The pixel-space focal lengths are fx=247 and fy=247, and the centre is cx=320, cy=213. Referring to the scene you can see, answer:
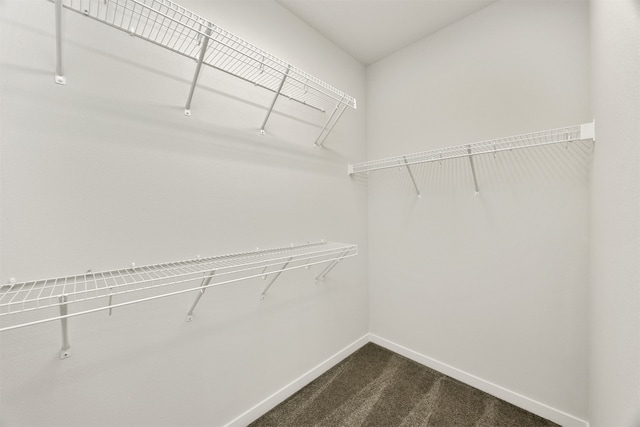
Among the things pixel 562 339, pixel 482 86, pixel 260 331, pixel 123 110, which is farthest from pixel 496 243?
pixel 123 110

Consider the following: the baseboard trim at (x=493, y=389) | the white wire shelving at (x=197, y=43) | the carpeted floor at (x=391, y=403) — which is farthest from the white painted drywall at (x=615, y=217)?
the white wire shelving at (x=197, y=43)

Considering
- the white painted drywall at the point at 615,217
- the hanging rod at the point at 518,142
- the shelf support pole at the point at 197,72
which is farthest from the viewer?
the hanging rod at the point at 518,142

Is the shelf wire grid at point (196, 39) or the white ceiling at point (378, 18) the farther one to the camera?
the white ceiling at point (378, 18)

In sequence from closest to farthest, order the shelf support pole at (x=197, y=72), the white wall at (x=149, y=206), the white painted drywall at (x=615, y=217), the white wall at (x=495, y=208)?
the white painted drywall at (x=615, y=217), the white wall at (x=149, y=206), the shelf support pole at (x=197, y=72), the white wall at (x=495, y=208)

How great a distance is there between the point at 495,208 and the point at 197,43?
76.8 inches

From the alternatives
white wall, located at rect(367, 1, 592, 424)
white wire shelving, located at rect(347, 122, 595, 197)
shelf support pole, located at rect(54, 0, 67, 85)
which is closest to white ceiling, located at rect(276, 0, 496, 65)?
white wall, located at rect(367, 1, 592, 424)

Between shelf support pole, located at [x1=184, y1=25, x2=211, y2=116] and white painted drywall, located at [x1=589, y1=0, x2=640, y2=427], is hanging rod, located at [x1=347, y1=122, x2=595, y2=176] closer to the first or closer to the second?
white painted drywall, located at [x1=589, y1=0, x2=640, y2=427]

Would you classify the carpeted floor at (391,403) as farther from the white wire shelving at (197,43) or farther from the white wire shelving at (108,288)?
the white wire shelving at (197,43)

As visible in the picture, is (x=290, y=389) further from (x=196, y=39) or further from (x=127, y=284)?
(x=196, y=39)

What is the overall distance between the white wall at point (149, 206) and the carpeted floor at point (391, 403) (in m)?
0.19

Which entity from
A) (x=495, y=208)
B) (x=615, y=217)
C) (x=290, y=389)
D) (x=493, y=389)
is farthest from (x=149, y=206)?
(x=493, y=389)

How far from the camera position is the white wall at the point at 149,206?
2.88 ft

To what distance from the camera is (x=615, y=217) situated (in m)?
0.86

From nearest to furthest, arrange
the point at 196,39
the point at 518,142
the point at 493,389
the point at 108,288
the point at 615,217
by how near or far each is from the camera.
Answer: the point at 108,288 < the point at 615,217 < the point at 196,39 < the point at 518,142 < the point at 493,389
